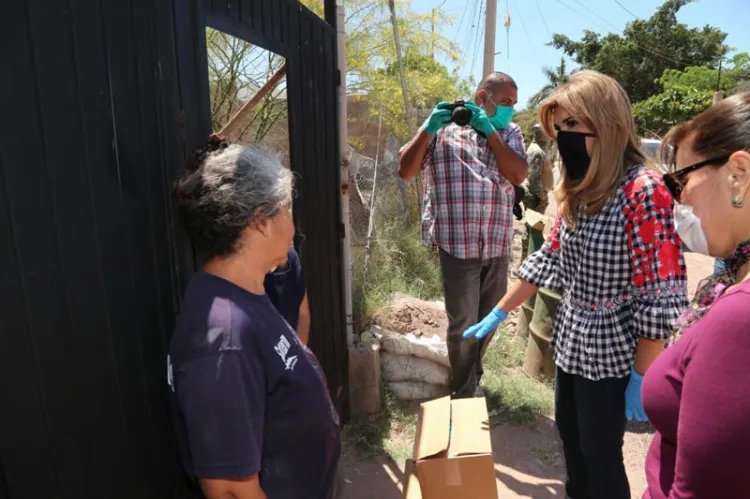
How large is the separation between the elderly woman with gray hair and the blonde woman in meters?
1.04

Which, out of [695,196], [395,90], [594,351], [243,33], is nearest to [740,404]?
[695,196]

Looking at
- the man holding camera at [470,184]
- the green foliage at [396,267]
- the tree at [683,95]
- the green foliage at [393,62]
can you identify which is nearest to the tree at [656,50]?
the tree at [683,95]

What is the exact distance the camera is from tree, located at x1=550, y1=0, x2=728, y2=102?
3412 cm

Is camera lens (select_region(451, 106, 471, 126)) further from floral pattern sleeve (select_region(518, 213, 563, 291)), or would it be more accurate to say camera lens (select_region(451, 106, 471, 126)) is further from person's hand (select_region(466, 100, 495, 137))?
floral pattern sleeve (select_region(518, 213, 563, 291))

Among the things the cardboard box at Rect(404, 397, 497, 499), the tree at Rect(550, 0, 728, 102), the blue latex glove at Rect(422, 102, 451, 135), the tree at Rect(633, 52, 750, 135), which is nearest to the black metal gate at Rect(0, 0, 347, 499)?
the cardboard box at Rect(404, 397, 497, 499)

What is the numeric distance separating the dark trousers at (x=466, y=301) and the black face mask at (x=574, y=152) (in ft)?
4.13

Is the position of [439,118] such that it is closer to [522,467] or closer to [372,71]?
[522,467]

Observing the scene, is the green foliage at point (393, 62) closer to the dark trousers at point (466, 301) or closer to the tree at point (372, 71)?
the tree at point (372, 71)

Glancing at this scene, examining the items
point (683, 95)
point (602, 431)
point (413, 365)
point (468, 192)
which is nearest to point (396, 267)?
point (413, 365)

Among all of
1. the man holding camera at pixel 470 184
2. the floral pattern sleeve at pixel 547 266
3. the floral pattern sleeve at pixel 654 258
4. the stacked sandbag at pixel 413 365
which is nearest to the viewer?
the floral pattern sleeve at pixel 654 258

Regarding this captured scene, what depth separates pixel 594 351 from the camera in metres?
1.84

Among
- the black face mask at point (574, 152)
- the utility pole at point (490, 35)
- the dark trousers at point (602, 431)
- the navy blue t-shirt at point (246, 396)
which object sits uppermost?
the utility pole at point (490, 35)

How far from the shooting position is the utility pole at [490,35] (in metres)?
6.13

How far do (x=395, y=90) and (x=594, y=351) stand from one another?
21.8ft
